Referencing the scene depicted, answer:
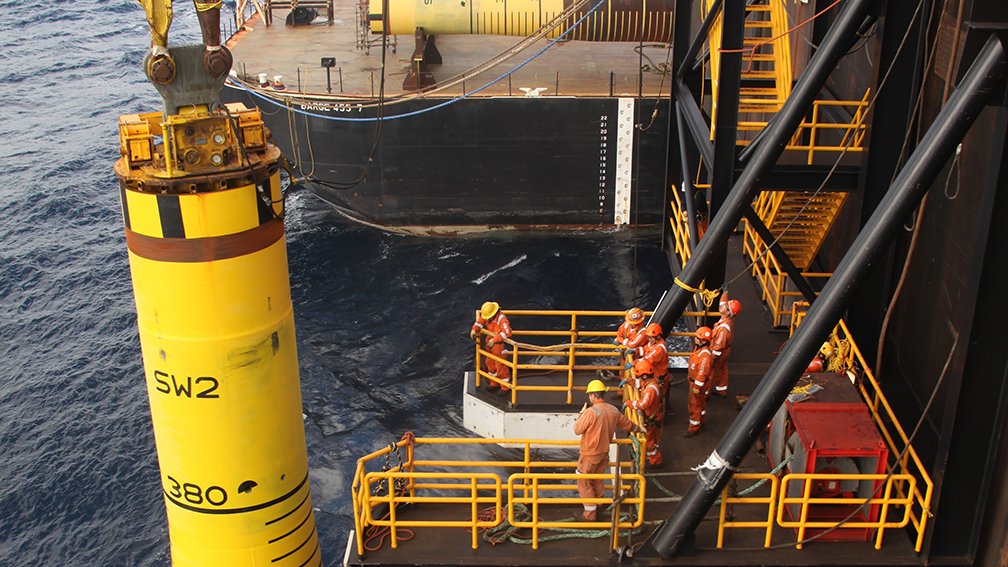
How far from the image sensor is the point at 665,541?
10.8m

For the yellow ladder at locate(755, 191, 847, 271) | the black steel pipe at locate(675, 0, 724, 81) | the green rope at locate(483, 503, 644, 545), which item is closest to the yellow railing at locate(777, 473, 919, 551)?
the green rope at locate(483, 503, 644, 545)

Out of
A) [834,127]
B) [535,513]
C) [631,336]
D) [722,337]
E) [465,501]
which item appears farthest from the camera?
[834,127]

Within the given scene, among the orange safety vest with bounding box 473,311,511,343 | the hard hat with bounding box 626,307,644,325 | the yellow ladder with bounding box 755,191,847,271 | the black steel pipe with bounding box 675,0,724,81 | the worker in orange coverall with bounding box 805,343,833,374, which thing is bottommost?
the orange safety vest with bounding box 473,311,511,343

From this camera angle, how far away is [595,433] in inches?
452

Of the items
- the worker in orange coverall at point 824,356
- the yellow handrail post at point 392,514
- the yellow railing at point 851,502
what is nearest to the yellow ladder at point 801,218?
the worker in orange coverall at point 824,356

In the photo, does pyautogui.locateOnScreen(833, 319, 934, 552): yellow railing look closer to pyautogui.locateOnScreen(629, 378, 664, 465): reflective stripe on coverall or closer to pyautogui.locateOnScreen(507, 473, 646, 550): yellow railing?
pyautogui.locateOnScreen(629, 378, 664, 465): reflective stripe on coverall

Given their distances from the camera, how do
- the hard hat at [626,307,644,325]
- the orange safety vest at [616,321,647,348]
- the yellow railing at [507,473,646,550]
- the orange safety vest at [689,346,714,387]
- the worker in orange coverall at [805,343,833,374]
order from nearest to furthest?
the yellow railing at [507,473,646,550]
the orange safety vest at [689,346,714,387]
the worker in orange coverall at [805,343,833,374]
the orange safety vest at [616,321,647,348]
the hard hat at [626,307,644,325]

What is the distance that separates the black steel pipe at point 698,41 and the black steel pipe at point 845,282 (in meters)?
5.77

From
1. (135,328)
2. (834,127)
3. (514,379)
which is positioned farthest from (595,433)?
(135,328)

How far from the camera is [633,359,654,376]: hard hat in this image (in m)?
12.8

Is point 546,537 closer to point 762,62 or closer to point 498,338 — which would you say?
point 498,338

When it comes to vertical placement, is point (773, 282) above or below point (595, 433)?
above

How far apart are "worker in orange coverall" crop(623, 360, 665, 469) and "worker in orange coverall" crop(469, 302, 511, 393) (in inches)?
139

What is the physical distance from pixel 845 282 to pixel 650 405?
144 inches
